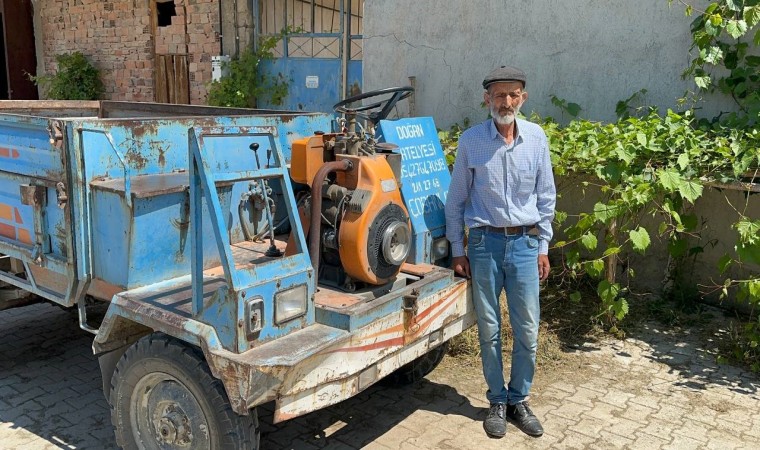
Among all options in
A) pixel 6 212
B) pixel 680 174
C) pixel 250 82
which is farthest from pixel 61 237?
pixel 250 82

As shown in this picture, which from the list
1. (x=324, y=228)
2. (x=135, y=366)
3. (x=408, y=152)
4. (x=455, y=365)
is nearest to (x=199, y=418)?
(x=135, y=366)

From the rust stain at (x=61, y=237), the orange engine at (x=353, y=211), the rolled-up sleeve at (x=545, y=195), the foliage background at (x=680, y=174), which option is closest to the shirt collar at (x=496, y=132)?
the rolled-up sleeve at (x=545, y=195)

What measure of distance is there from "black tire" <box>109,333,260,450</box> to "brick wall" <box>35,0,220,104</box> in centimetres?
826

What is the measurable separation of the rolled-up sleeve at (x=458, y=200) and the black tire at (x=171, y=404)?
1451 mm

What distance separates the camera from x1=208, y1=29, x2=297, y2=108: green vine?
10.1m

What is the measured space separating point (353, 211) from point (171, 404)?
1.20 metres

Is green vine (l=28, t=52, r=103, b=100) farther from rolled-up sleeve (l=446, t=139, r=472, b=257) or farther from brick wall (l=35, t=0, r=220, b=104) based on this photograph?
rolled-up sleeve (l=446, t=139, r=472, b=257)

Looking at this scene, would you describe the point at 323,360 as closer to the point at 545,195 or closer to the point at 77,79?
the point at 545,195

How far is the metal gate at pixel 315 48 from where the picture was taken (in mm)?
9180

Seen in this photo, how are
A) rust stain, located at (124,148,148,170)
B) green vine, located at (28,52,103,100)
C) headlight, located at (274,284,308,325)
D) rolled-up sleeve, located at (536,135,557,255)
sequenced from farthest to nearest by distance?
green vine, located at (28,52,103,100) < rolled-up sleeve, located at (536,135,557,255) < rust stain, located at (124,148,148,170) < headlight, located at (274,284,308,325)

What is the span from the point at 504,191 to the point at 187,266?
1.66 meters

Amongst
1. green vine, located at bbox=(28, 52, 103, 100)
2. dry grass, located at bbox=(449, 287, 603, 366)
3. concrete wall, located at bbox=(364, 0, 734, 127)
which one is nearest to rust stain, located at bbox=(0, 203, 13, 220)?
dry grass, located at bbox=(449, 287, 603, 366)

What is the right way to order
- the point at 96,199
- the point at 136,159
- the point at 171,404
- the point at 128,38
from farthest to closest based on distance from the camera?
the point at 128,38
the point at 136,159
the point at 96,199
the point at 171,404

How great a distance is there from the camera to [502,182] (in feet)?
11.6
